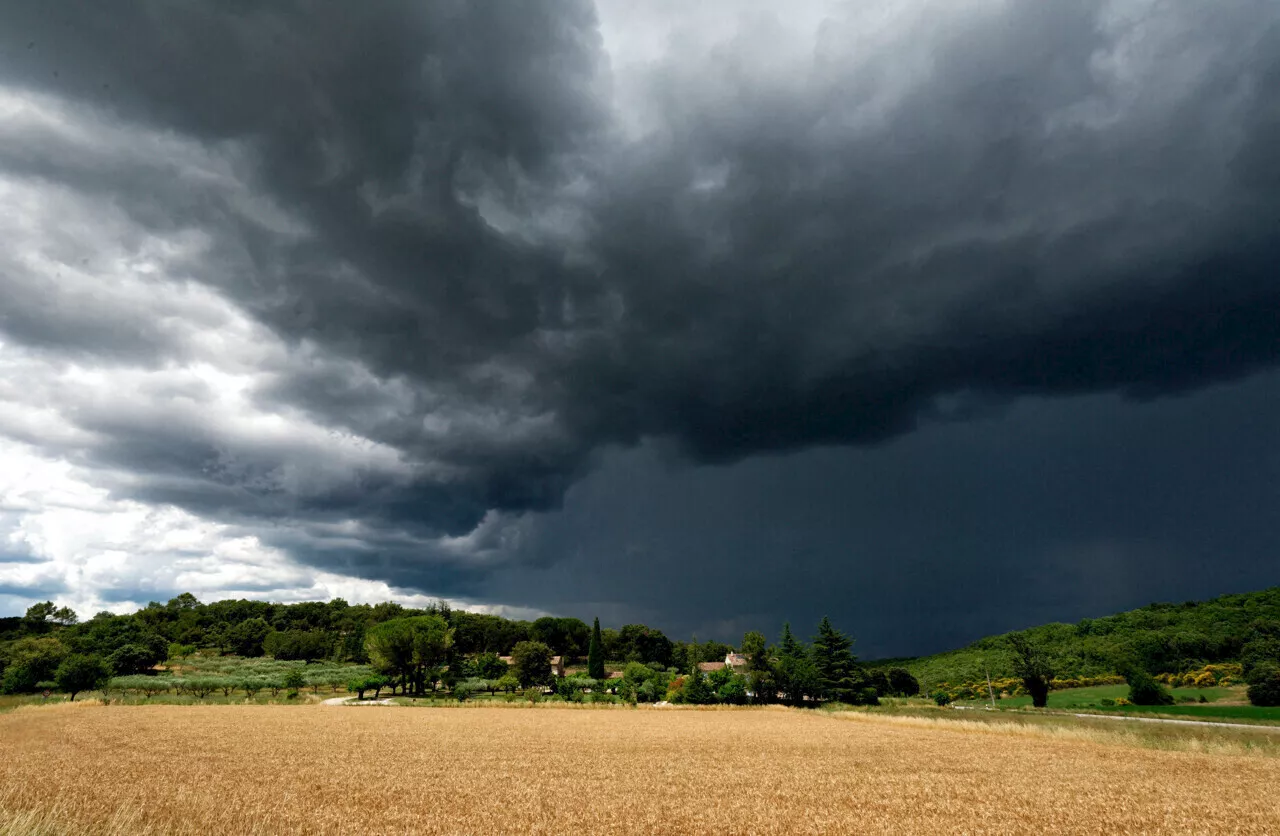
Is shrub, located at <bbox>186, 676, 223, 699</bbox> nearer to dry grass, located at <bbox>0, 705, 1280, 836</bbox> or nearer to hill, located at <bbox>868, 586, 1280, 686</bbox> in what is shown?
dry grass, located at <bbox>0, 705, 1280, 836</bbox>

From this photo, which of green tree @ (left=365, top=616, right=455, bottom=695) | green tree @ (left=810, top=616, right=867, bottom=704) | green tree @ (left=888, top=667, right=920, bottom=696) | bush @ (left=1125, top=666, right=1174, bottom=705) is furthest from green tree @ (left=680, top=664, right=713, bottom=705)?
green tree @ (left=888, top=667, right=920, bottom=696)

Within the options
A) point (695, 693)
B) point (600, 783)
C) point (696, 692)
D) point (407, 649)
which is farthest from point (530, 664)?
point (600, 783)

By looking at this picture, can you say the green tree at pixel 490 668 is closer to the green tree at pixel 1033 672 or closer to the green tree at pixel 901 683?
the green tree at pixel 1033 672

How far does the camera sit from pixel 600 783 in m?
24.2

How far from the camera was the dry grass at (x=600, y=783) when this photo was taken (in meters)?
17.6

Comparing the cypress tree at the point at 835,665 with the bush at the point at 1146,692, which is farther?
the cypress tree at the point at 835,665

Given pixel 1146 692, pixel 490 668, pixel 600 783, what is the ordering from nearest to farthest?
pixel 600 783 < pixel 1146 692 < pixel 490 668

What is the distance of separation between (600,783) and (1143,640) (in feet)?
456

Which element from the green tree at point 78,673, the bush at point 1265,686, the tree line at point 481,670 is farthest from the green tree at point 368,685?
the bush at point 1265,686

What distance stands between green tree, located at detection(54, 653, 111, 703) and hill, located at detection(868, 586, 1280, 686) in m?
166

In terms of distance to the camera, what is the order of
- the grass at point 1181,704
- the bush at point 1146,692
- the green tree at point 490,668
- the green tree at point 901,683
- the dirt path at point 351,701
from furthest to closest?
the green tree at point 901,683 < the green tree at point 490,668 < the dirt path at point 351,701 < the bush at point 1146,692 < the grass at point 1181,704

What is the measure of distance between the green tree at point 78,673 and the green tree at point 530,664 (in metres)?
59.5

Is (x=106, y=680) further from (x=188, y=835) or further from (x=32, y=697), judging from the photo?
(x=188, y=835)

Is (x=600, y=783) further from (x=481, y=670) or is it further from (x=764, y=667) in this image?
(x=481, y=670)
